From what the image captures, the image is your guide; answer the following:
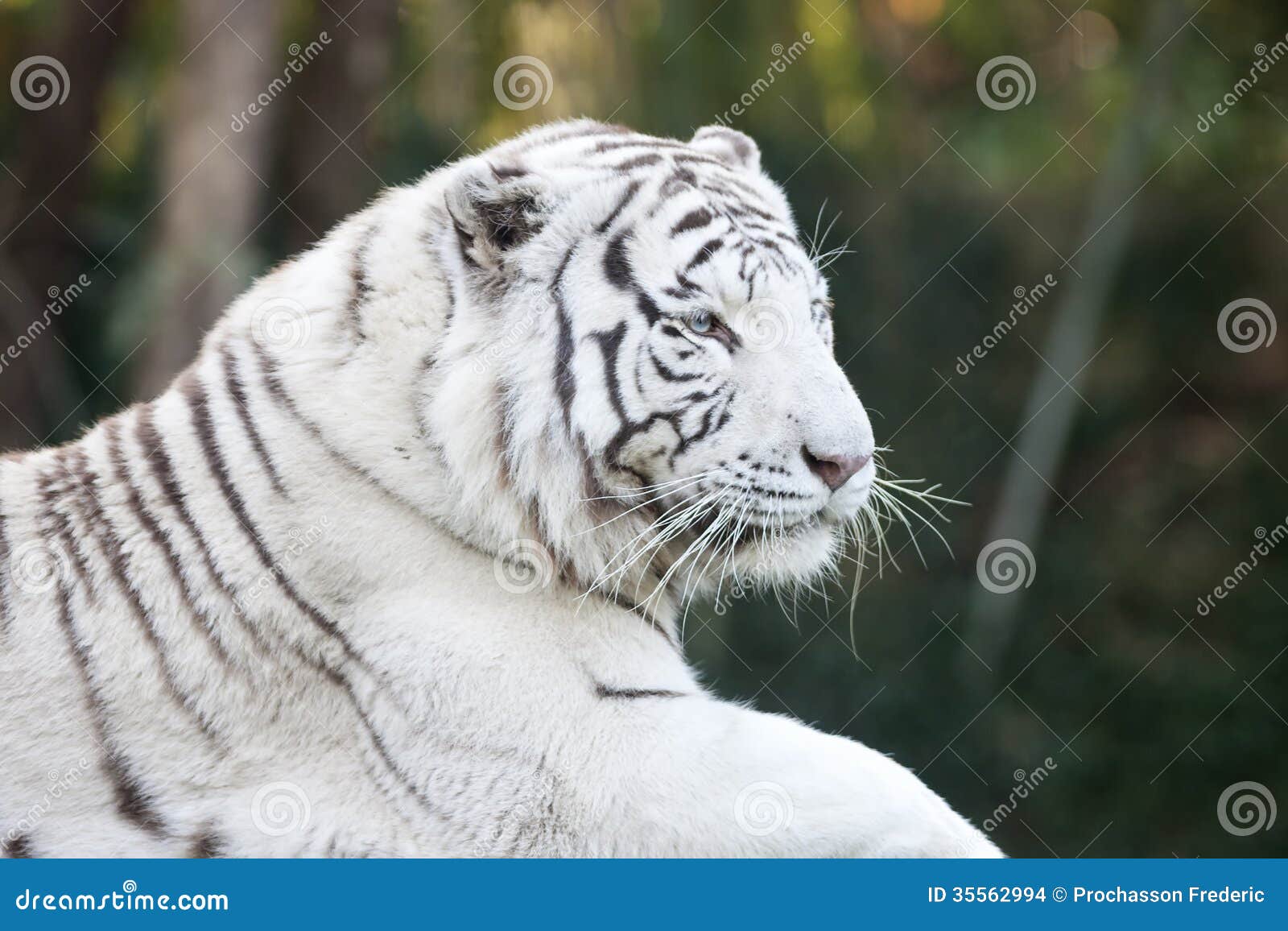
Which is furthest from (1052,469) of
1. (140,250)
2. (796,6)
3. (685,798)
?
(685,798)

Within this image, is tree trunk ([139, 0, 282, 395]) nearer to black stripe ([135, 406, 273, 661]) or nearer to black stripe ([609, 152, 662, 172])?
black stripe ([135, 406, 273, 661])

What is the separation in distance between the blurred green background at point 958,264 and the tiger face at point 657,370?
4.38 meters

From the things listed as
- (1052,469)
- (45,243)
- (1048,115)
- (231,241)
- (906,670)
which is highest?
(1048,115)

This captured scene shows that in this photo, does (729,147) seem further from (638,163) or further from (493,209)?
(493,209)

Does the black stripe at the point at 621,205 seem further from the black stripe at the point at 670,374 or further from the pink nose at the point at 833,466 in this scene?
the pink nose at the point at 833,466

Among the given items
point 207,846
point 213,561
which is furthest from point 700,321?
point 207,846

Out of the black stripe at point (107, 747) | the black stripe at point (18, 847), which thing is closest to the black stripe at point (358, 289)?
the black stripe at point (107, 747)

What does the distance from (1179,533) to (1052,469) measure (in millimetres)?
862

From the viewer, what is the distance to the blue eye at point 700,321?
3.00 metres

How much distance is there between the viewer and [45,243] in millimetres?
8258

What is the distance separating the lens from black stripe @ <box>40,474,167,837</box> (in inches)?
111

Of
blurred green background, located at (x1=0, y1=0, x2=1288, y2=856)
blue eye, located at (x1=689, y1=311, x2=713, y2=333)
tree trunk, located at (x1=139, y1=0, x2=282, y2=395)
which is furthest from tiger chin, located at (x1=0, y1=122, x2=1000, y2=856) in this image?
blurred green background, located at (x1=0, y1=0, x2=1288, y2=856)

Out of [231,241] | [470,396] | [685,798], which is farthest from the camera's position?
[231,241]

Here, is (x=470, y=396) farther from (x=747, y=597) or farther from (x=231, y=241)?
(x=747, y=597)
